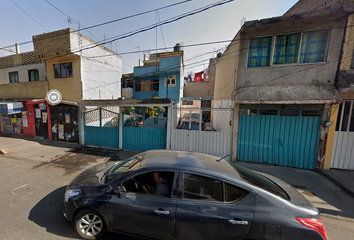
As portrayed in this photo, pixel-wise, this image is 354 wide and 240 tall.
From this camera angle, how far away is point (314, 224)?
1.69 m

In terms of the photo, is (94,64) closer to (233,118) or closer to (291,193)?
(233,118)

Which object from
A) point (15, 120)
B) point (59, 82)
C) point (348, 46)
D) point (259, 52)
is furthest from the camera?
point (15, 120)

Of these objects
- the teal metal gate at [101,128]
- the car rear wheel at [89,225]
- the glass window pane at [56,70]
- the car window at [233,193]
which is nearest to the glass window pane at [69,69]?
the glass window pane at [56,70]

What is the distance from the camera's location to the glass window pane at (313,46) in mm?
4832

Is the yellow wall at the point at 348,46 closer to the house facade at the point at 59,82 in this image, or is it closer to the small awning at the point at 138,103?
the small awning at the point at 138,103

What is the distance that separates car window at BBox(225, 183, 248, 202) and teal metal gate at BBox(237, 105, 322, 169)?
13.5 feet

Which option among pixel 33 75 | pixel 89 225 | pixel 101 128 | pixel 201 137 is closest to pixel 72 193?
pixel 89 225

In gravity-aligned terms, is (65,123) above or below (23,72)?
below

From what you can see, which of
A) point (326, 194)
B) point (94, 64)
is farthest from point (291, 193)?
point (94, 64)

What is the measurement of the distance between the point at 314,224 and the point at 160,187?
2.08 m

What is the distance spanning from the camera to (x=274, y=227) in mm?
1696

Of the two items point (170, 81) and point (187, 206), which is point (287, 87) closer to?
point (187, 206)

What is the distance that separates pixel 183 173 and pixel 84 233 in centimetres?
204

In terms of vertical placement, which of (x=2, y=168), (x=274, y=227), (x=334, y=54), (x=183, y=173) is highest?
(x=334, y=54)
